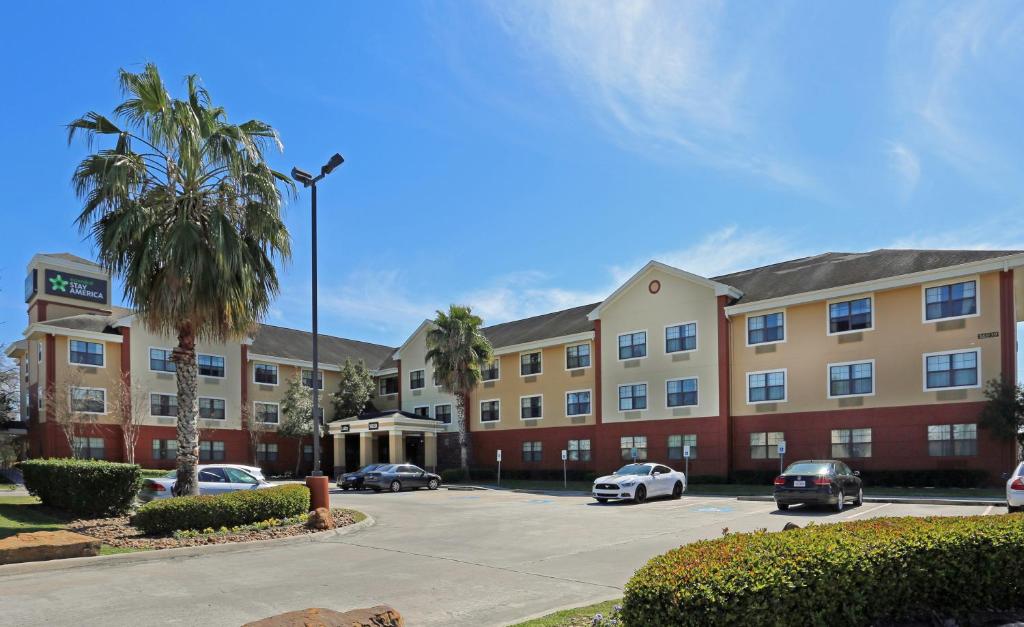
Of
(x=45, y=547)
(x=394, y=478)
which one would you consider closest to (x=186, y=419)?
(x=45, y=547)

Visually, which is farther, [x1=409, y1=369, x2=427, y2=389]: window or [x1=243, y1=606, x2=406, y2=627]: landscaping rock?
[x1=409, y1=369, x2=427, y2=389]: window

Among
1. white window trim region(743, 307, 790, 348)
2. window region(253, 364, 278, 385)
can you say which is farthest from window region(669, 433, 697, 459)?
window region(253, 364, 278, 385)

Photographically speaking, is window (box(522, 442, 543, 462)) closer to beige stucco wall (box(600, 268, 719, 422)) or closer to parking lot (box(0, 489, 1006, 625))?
beige stucco wall (box(600, 268, 719, 422))

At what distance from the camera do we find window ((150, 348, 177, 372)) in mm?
44812

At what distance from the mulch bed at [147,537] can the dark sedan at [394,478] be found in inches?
664

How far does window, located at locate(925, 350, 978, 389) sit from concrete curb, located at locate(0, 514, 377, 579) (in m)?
25.6

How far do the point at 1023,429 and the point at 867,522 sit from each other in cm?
2456

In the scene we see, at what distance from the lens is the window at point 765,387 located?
35.2 meters

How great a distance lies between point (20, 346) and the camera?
149 ft

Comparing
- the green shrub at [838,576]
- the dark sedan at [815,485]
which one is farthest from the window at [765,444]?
the green shrub at [838,576]

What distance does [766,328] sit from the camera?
3600cm

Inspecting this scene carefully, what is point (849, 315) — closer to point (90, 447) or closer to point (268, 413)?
point (268, 413)

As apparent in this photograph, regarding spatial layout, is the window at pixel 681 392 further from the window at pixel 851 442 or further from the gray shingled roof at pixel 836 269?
the window at pixel 851 442

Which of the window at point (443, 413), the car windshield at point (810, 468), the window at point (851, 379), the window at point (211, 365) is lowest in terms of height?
the window at point (443, 413)
